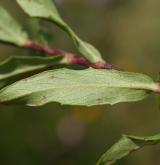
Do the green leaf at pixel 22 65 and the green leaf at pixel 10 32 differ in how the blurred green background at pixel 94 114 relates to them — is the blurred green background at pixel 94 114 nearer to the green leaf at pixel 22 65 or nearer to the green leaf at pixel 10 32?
the green leaf at pixel 10 32

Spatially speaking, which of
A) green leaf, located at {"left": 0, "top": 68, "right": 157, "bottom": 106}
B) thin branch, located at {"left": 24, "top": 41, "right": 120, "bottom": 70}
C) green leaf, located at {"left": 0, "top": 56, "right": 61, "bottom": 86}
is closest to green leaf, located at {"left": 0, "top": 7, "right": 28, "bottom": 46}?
thin branch, located at {"left": 24, "top": 41, "right": 120, "bottom": 70}

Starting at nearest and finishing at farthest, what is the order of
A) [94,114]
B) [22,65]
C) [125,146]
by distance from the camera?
[125,146] < [22,65] < [94,114]

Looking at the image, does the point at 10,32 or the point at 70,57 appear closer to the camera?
the point at 70,57

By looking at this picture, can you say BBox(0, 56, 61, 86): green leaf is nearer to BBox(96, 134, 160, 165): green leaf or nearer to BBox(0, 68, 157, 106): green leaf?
BBox(0, 68, 157, 106): green leaf

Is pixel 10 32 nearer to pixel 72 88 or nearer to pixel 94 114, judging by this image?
pixel 72 88

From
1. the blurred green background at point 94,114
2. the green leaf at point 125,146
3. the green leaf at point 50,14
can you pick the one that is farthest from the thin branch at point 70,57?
the blurred green background at point 94,114

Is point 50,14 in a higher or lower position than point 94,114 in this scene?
higher

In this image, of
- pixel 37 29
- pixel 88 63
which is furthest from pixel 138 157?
pixel 88 63

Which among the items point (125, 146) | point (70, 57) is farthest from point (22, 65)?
point (125, 146)
